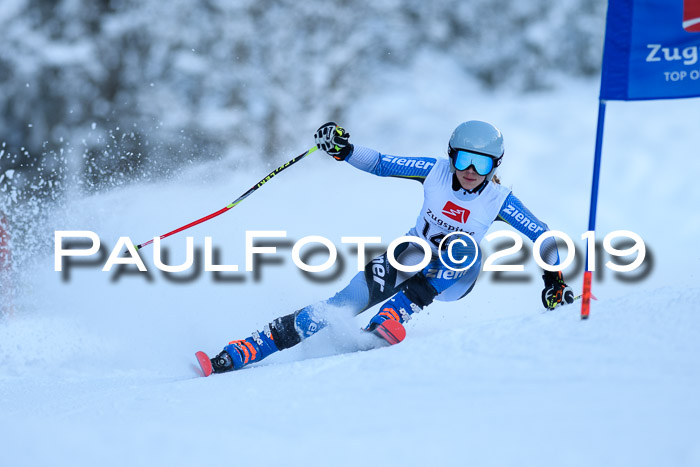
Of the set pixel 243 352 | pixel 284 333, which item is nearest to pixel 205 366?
pixel 243 352

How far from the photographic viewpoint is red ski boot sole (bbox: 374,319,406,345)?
12.5ft

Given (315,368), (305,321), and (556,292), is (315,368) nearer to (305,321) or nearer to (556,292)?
(305,321)

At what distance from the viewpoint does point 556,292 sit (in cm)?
397

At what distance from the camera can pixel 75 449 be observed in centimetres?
244

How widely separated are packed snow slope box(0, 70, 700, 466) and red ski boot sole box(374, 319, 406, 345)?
0.37 ft

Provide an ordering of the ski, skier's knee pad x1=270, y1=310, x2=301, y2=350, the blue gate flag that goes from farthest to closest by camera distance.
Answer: skier's knee pad x1=270, y1=310, x2=301, y2=350 < the ski < the blue gate flag

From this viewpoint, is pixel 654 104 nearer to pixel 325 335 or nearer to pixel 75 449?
pixel 325 335

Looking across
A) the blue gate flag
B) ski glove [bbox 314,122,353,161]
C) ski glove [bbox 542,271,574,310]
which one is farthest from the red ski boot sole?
the blue gate flag

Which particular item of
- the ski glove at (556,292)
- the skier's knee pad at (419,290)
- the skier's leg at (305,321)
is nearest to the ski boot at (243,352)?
the skier's leg at (305,321)

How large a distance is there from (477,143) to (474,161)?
9cm

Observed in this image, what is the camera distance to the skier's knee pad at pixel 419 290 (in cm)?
409

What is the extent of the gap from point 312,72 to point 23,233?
7.47m

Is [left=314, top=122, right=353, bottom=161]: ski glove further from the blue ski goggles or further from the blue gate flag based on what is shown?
the blue gate flag

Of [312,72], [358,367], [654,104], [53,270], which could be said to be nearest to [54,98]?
[312,72]
